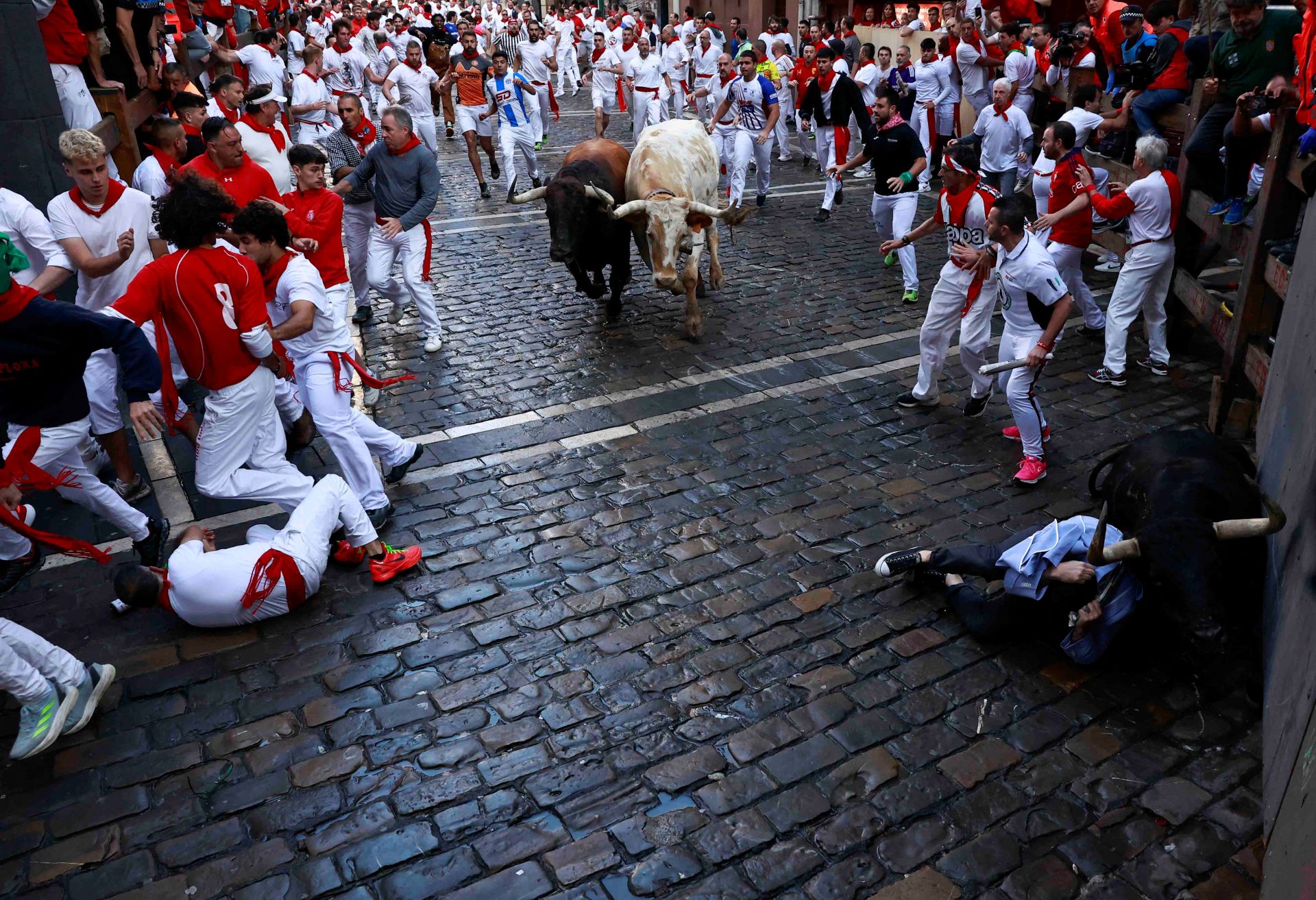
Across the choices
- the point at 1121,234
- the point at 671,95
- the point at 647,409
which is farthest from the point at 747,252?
the point at 671,95

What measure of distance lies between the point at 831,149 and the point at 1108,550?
12.0m

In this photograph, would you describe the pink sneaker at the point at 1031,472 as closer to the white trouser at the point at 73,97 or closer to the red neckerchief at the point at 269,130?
the red neckerchief at the point at 269,130

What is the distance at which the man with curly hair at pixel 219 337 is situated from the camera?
5180mm

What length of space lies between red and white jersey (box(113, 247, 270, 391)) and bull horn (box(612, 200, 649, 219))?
14.6 feet

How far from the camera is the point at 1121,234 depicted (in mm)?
10461

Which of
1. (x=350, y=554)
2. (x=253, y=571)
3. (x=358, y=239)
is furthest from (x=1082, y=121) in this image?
(x=253, y=571)

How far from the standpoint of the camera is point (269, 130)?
9234mm

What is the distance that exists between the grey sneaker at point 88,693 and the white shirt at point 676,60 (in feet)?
59.6

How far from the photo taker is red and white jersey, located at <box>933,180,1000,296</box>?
7359 mm

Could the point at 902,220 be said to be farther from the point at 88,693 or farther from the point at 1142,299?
the point at 88,693

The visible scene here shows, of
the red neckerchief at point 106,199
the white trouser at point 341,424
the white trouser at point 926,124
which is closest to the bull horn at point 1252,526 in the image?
the white trouser at point 341,424

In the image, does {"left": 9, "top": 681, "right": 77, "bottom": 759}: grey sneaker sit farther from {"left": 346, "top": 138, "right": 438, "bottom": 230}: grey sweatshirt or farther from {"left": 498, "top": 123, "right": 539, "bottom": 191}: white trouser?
{"left": 498, "top": 123, "right": 539, "bottom": 191}: white trouser

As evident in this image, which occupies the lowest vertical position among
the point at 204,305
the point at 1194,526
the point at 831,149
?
the point at 1194,526

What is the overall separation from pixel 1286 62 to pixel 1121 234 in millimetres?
2894
